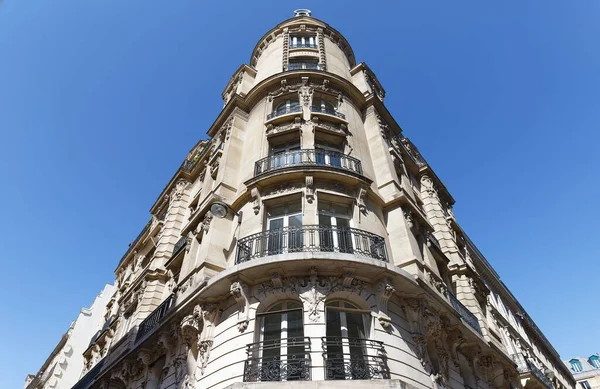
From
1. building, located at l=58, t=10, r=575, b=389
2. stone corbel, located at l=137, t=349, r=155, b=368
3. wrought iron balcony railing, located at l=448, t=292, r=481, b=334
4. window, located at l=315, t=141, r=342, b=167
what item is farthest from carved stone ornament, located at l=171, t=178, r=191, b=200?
wrought iron balcony railing, located at l=448, t=292, r=481, b=334

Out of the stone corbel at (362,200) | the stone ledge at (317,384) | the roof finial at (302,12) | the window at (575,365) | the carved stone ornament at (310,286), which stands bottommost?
the stone ledge at (317,384)

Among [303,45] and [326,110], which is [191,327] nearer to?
[326,110]

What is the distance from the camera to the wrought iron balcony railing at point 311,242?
12014 mm

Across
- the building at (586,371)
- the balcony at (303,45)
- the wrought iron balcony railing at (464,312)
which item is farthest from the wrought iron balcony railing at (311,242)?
the building at (586,371)

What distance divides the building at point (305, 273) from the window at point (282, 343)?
0.12 ft

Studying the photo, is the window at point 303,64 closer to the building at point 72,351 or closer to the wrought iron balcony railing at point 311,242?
the wrought iron balcony railing at point 311,242

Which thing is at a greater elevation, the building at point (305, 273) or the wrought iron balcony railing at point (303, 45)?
the wrought iron balcony railing at point (303, 45)

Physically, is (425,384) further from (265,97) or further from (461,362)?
(265,97)

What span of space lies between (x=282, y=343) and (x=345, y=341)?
1638 millimetres

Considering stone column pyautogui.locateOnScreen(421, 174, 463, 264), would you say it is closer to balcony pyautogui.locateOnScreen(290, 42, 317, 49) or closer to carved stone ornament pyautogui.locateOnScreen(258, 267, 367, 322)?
balcony pyautogui.locateOnScreen(290, 42, 317, 49)

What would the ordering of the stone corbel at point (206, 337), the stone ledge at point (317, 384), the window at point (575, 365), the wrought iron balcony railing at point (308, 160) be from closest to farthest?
the stone ledge at point (317, 384) < the stone corbel at point (206, 337) < the wrought iron balcony railing at point (308, 160) < the window at point (575, 365)

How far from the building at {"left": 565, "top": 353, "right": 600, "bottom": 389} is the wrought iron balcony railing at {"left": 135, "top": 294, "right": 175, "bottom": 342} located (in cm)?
5600

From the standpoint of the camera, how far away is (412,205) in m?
15.7

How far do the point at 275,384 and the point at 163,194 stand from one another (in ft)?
65.1
